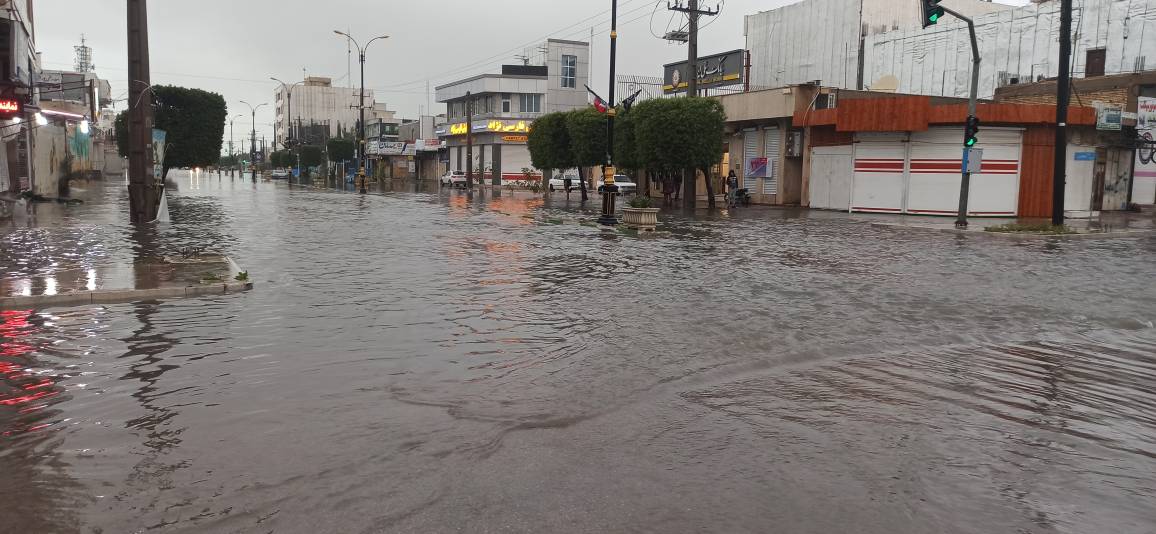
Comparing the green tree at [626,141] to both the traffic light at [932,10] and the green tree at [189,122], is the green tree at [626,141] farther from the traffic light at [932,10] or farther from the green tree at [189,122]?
the green tree at [189,122]

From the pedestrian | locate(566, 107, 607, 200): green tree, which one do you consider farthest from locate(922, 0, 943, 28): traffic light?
locate(566, 107, 607, 200): green tree

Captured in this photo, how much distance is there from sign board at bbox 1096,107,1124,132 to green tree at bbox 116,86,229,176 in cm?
4072

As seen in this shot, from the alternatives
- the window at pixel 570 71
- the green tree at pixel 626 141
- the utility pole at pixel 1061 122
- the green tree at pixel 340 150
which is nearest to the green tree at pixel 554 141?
the green tree at pixel 626 141

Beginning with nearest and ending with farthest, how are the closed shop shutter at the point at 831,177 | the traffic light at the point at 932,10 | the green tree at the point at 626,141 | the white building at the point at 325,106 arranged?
the traffic light at the point at 932,10 < the closed shop shutter at the point at 831,177 < the green tree at the point at 626,141 < the white building at the point at 325,106

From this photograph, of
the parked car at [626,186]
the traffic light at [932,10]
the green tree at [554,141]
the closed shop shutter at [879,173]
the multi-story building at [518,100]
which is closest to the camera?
the traffic light at [932,10]

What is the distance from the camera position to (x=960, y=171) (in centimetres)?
3147

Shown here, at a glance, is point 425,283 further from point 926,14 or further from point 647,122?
point 647,122

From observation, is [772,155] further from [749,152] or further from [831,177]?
[831,177]

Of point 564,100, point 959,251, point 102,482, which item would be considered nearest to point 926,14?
point 959,251

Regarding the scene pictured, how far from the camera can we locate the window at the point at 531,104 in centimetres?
7806

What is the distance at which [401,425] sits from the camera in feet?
17.8

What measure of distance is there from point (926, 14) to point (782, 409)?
17.9 m

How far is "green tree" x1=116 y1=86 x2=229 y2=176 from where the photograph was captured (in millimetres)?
41281

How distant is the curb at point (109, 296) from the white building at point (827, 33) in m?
52.9
